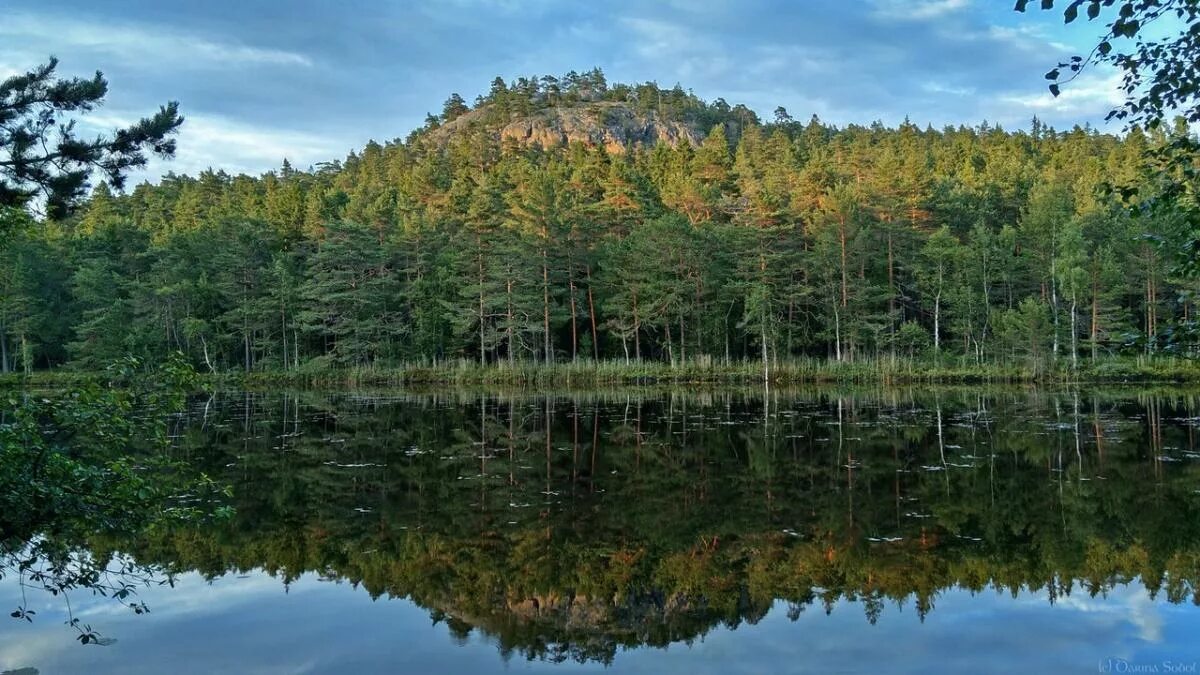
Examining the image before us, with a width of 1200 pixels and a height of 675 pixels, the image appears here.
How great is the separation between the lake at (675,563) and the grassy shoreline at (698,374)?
61.3 feet

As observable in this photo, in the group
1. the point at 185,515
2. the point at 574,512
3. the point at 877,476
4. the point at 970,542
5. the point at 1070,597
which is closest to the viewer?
the point at 185,515

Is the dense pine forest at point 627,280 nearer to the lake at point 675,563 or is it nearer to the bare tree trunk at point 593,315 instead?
the bare tree trunk at point 593,315

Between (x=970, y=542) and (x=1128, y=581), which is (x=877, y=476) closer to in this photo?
(x=970, y=542)

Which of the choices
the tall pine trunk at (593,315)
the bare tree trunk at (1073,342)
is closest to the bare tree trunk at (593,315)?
the tall pine trunk at (593,315)

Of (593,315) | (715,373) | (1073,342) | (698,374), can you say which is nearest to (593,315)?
(593,315)

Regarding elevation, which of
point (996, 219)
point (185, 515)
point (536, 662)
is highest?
point (996, 219)

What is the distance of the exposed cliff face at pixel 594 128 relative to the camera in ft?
363

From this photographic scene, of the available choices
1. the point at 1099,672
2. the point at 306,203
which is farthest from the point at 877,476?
the point at 306,203

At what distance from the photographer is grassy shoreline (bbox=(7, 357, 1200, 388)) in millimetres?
33625

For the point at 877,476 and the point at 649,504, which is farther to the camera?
the point at 877,476

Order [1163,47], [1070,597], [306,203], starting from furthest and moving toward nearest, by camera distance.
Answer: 1. [306,203]
2. [1070,597]
3. [1163,47]

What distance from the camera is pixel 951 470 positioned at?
13.6 metres

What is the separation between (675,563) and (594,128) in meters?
108

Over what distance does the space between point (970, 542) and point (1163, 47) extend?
697cm
